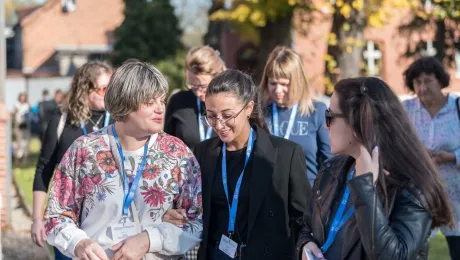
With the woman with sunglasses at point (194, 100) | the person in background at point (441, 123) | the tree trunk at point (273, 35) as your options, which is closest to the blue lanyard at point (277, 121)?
the woman with sunglasses at point (194, 100)

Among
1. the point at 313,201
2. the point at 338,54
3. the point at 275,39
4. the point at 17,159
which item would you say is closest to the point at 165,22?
the point at 17,159

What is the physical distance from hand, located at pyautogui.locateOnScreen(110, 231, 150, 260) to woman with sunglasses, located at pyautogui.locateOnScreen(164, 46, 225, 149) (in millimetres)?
2565

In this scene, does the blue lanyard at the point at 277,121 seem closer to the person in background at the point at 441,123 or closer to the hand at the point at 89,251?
the person in background at the point at 441,123

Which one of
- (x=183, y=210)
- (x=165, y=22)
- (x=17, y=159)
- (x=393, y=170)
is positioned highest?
(x=165, y=22)

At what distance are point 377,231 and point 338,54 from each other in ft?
44.7

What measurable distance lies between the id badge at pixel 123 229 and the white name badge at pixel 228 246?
2.42ft

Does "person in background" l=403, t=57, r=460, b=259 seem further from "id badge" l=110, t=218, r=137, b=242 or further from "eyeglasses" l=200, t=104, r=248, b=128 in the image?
"id badge" l=110, t=218, r=137, b=242

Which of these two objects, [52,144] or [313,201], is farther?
[52,144]

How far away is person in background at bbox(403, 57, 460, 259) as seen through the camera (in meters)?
6.50

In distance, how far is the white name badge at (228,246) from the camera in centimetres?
429

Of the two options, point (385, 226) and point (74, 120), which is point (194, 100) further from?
point (385, 226)

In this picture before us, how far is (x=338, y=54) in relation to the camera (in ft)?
54.1

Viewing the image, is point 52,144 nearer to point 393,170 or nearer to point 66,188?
point 66,188

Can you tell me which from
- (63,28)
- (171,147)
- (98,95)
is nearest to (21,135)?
(98,95)
